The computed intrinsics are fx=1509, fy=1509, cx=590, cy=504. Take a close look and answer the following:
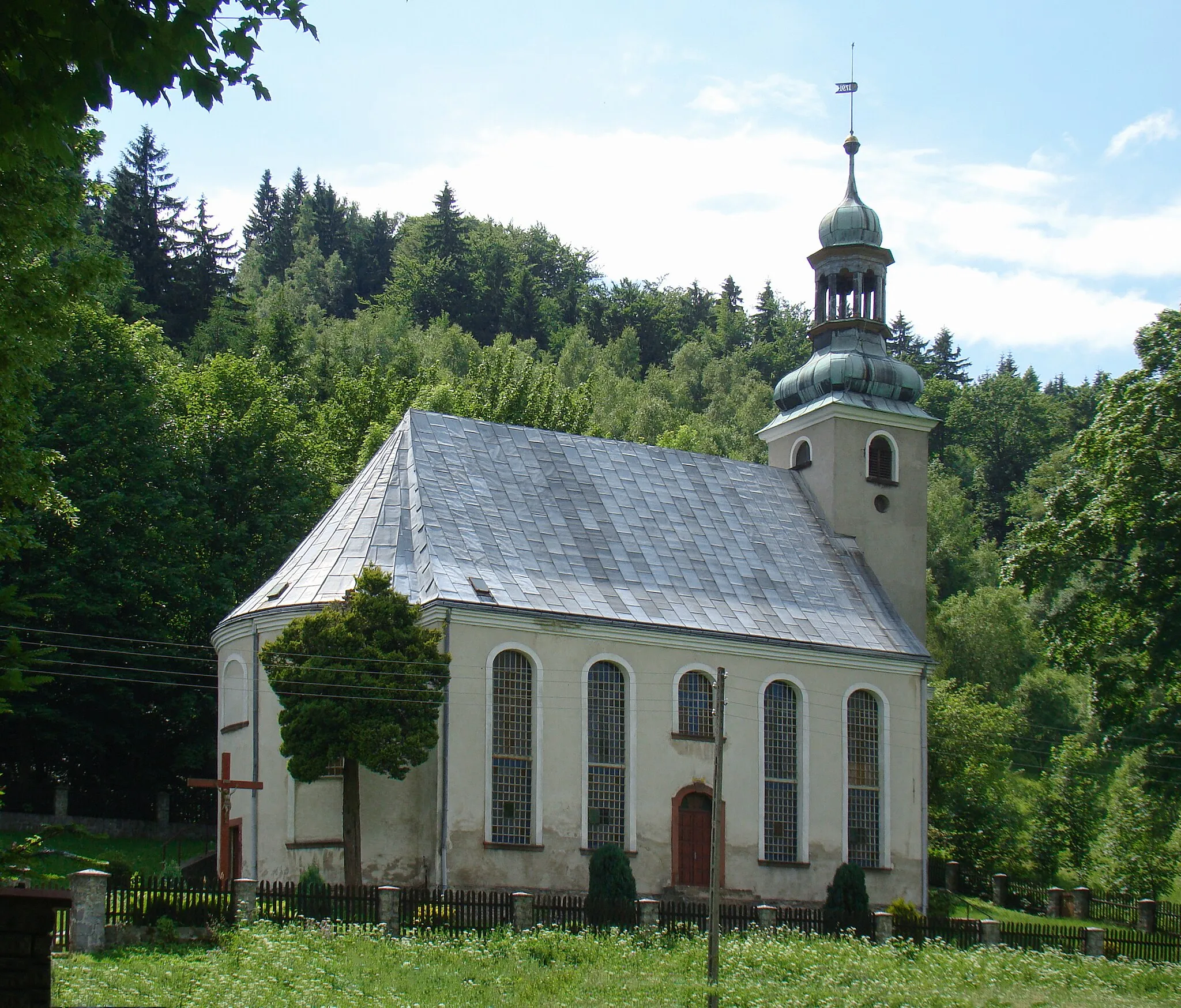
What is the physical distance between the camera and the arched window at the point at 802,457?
39.6 metres

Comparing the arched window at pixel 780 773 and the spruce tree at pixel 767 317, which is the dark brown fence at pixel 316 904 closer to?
the arched window at pixel 780 773

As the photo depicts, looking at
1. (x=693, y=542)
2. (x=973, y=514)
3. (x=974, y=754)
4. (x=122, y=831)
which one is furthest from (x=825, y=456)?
(x=973, y=514)

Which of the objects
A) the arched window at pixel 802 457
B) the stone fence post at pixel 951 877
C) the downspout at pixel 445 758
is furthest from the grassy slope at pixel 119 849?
the stone fence post at pixel 951 877

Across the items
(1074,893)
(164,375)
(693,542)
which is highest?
(164,375)

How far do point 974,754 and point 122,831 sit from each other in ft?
78.5

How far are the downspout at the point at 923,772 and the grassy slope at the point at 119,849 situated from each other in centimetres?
1682

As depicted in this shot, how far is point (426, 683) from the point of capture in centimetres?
2728

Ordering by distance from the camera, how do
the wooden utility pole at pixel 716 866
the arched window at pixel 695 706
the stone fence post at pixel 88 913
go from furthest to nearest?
the arched window at pixel 695 706 < the wooden utility pole at pixel 716 866 < the stone fence post at pixel 88 913

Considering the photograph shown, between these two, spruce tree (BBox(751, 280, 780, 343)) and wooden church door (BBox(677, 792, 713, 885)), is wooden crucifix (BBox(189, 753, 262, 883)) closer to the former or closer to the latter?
wooden church door (BBox(677, 792, 713, 885))

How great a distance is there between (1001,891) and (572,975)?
20958 millimetres

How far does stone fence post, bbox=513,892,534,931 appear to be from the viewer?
2403cm

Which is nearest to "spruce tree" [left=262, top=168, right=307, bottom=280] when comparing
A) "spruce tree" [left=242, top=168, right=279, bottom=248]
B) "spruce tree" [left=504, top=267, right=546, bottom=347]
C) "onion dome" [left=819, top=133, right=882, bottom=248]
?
"spruce tree" [left=242, top=168, right=279, bottom=248]

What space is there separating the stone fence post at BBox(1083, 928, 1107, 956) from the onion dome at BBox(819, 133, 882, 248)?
Result: 18885 mm

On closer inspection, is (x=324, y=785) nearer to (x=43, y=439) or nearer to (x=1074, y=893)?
(x=43, y=439)
